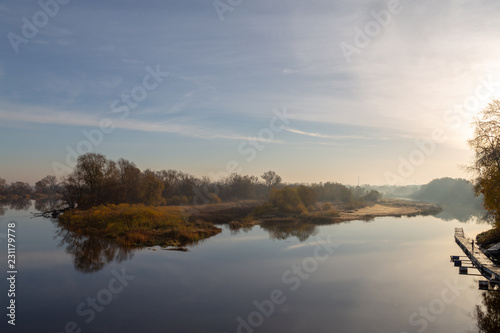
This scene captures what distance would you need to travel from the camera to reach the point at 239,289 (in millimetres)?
18609

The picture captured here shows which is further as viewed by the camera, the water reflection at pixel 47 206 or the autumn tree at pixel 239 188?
the autumn tree at pixel 239 188

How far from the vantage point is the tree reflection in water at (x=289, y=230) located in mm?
38453

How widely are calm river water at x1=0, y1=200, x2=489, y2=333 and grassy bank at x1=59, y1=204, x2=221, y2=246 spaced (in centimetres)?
240

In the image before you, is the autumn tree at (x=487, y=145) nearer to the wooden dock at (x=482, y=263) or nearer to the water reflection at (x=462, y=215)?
the wooden dock at (x=482, y=263)

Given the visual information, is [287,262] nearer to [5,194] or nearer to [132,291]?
[132,291]

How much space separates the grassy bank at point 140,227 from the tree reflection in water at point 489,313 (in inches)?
950

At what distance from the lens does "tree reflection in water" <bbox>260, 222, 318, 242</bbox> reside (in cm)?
3845

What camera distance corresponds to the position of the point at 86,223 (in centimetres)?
4028

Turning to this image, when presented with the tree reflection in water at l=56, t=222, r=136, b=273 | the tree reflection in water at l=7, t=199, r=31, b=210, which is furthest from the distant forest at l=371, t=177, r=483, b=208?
the tree reflection in water at l=7, t=199, r=31, b=210

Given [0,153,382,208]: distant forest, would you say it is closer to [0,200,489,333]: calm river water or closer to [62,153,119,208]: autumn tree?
[62,153,119,208]: autumn tree

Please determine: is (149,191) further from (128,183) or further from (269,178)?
(269,178)

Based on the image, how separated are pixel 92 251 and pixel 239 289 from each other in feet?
51.4

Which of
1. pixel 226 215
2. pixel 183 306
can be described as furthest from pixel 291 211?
pixel 183 306

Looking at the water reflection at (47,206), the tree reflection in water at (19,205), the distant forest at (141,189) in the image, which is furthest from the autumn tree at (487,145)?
the tree reflection in water at (19,205)
